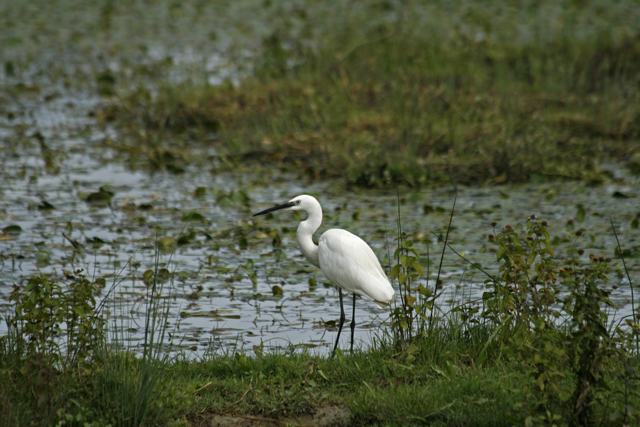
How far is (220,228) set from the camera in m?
7.14

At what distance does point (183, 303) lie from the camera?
543 cm

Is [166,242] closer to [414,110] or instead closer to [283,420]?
[283,420]

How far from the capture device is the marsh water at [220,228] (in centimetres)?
523

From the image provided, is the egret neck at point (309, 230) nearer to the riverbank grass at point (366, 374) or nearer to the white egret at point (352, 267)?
the white egret at point (352, 267)

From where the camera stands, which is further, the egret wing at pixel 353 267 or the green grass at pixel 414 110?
the green grass at pixel 414 110

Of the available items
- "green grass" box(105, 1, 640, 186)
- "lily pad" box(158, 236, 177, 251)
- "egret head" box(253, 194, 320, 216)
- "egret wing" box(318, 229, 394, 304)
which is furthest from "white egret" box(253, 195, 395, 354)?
"green grass" box(105, 1, 640, 186)

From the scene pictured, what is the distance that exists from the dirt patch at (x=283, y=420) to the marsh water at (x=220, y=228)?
0.58m

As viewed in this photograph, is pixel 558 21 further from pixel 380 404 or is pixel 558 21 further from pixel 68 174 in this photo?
pixel 380 404

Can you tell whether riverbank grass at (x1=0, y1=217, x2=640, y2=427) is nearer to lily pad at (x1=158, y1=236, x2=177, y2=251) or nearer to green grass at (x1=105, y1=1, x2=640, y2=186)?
lily pad at (x1=158, y1=236, x2=177, y2=251)

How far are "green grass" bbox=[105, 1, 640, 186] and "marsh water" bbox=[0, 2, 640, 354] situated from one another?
315mm

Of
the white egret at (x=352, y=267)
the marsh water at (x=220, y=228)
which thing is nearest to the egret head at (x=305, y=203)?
the white egret at (x=352, y=267)

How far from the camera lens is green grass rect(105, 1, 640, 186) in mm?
8617

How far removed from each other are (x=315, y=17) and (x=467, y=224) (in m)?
10.7

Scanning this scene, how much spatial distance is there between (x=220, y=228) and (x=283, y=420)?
3.54 meters
